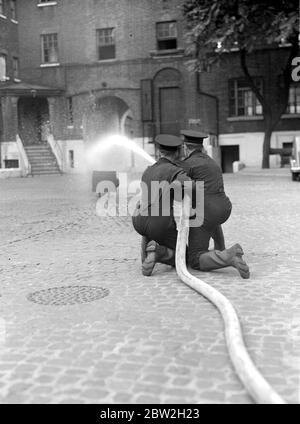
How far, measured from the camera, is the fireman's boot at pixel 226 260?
6.65 metres

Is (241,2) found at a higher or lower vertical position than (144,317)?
higher

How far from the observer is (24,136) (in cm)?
3666

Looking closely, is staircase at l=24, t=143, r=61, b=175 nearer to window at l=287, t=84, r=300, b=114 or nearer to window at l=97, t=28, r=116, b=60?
window at l=97, t=28, r=116, b=60

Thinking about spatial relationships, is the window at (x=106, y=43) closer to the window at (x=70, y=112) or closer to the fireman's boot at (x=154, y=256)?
the window at (x=70, y=112)

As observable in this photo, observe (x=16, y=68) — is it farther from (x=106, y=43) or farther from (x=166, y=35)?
(x=166, y=35)

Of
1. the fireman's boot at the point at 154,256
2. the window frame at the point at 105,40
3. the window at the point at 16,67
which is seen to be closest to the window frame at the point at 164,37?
the window frame at the point at 105,40

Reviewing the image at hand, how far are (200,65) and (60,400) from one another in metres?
26.7

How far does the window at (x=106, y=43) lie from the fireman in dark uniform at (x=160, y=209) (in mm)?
30071

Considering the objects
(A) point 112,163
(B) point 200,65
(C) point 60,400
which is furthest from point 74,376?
(A) point 112,163

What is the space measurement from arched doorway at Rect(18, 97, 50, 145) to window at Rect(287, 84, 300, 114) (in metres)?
14.7

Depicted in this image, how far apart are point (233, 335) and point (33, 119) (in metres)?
34.7

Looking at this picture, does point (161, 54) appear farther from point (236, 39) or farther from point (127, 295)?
point (127, 295)

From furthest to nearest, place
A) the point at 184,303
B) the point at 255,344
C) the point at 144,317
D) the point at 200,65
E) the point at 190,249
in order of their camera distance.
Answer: the point at 200,65 → the point at 190,249 → the point at 184,303 → the point at 144,317 → the point at 255,344

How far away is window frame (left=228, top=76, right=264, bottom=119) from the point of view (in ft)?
110
